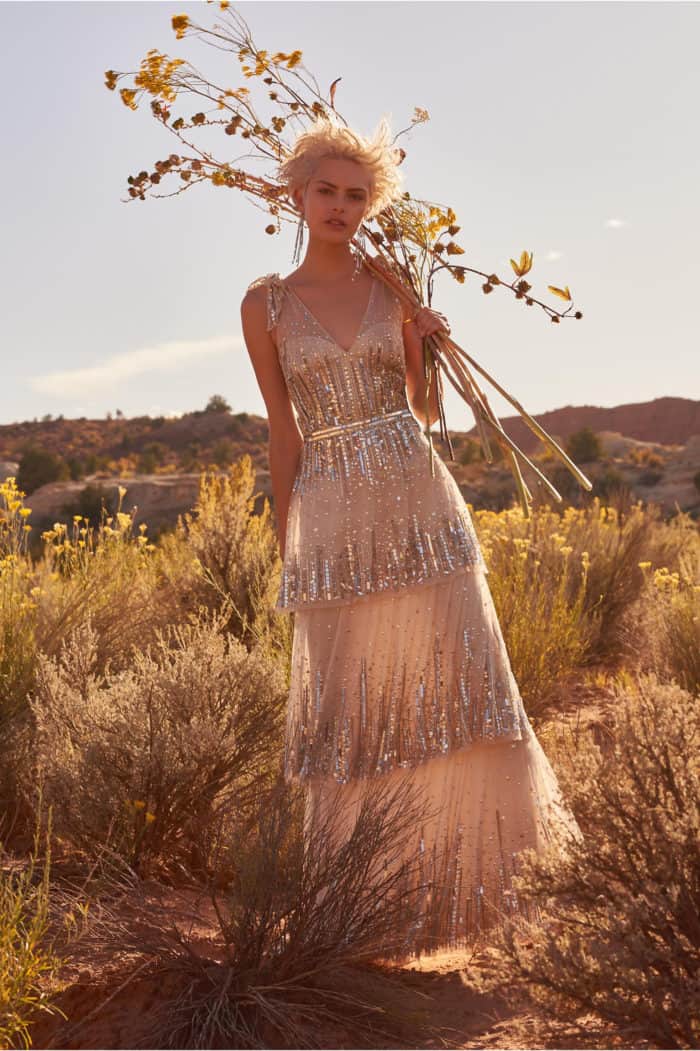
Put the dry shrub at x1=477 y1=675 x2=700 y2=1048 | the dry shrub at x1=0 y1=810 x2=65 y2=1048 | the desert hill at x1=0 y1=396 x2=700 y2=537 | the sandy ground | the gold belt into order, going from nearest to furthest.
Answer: the dry shrub at x1=477 y1=675 x2=700 y2=1048
the dry shrub at x1=0 y1=810 x2=65 y2=1048
the sandy ground
the gold belt
the desert hill at x1=0 y1=396 x2=700 y2=537

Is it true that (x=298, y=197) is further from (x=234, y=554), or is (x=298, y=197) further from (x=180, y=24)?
(x=234, y=554)

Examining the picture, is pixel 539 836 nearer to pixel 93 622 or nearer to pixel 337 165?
pixel 337 165

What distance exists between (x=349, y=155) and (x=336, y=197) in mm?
135

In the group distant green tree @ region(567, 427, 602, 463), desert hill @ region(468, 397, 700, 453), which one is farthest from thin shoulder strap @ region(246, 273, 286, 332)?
desert hill @ region(468, 397, 700, 453)

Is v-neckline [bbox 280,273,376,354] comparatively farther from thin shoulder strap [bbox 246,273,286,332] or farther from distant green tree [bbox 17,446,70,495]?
distant green tree [bbox 17,446,70,495]

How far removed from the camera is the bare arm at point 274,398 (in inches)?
141

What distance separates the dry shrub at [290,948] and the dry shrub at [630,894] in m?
0.47

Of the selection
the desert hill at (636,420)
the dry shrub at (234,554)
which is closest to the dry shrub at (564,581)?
the dry shrub at (234,554)

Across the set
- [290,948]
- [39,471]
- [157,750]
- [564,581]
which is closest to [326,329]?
[157,750]

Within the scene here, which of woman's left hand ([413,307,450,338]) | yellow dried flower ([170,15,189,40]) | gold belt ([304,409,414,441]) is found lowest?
gold belt ([304,409,414,441])

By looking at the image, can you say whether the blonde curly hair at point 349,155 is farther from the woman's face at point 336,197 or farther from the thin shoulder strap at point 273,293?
the thin shoulder strap at point 273,293

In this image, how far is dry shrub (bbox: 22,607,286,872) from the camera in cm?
378

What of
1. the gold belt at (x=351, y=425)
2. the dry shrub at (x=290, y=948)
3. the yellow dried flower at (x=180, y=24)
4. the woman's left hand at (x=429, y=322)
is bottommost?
the dry shrub at (x=290, y=948)

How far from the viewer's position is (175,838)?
12.9ft
